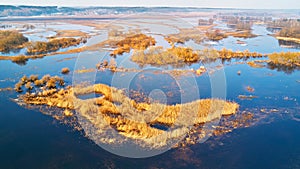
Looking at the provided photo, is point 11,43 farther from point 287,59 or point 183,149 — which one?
point 287,59

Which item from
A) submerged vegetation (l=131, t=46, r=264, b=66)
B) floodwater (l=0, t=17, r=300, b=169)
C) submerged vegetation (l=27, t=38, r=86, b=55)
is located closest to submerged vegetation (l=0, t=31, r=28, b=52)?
submerged vegetation (l=27, t=38, r=86, b=55)

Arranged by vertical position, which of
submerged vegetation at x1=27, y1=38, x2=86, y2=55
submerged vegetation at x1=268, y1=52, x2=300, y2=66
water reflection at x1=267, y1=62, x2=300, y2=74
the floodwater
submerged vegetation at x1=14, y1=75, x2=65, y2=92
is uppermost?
submerged vegetation at x1=27, y1=38, x2=86, y2=55

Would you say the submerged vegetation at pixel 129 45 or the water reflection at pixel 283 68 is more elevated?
the submerged vegetation at pixel 129 45

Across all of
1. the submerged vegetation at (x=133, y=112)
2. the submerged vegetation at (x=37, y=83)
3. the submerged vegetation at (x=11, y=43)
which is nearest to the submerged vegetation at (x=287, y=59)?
the submerged vegetation at (x=133, y=112)

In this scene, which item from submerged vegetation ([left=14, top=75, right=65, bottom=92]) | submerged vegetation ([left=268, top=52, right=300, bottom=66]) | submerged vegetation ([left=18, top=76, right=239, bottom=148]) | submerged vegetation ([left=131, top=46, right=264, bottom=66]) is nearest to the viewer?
submerged vegetation ([left=18, top=76, right=239, bottom=148])

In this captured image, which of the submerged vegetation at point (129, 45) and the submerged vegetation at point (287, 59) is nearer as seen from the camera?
the submerged vegetation at point (287, 59)

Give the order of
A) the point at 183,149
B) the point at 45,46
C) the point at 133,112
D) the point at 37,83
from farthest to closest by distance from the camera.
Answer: the point at 45,46, the point at 37,83, the point at 133,112, the point at 183,149

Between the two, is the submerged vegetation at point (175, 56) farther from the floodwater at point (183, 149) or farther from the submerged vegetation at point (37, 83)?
the submerged vegetation at point (37, 83)

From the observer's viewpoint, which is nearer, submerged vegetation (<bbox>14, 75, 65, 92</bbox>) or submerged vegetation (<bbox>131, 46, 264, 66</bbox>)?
submerged vegetation (<bbox>14, 75, 65, 92</bbox>)

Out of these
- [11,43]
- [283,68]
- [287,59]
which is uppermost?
[11,43]

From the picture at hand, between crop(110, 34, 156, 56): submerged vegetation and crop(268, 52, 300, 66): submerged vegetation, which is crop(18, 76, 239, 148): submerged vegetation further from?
crop(110, 34, 156, 56): submerged vegetation

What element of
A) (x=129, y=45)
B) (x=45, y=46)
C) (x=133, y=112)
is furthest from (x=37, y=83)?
(x=129, y=45)

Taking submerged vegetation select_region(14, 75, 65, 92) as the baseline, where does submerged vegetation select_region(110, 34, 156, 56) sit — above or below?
above

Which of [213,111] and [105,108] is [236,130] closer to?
[213,111]
